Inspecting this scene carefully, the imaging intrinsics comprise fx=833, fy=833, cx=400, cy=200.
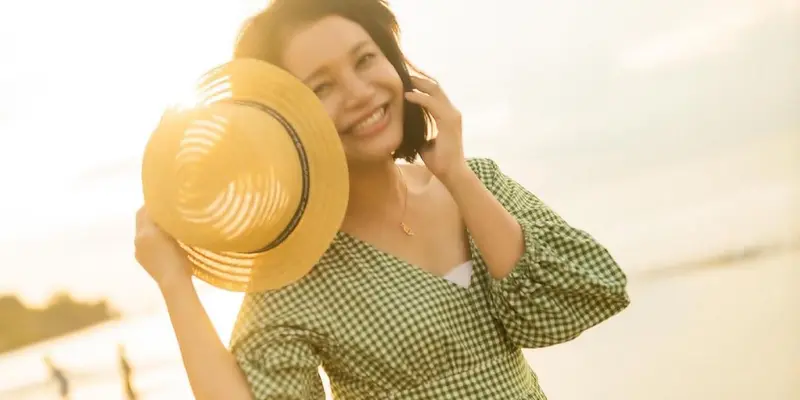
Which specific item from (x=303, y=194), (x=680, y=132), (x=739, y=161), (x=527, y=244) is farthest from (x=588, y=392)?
(x=680, y=132)

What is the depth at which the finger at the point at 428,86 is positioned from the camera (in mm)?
1183

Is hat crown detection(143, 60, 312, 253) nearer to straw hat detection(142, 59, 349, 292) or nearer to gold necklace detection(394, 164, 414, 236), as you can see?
straw hat detection(142, 59, 349, 292)

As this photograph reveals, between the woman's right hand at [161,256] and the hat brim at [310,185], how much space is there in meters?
0.03

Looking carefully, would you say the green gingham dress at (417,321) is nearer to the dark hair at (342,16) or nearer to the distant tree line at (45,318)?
the dark hair at (342,16)

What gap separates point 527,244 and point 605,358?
86.2 inches

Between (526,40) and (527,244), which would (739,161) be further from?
(527,244)

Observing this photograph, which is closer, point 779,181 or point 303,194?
point 303,194

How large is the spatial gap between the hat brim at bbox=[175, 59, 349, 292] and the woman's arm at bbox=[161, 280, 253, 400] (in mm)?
53

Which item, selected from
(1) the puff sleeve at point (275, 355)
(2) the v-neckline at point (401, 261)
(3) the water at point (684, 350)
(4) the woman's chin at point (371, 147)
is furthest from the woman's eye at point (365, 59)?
(3) the water at point (684, 350)

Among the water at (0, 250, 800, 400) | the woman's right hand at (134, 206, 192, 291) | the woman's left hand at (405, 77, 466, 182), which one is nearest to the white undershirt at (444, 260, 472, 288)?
the woman's left hand at (405, 77, 466, 182)

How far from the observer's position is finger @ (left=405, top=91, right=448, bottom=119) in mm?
1157

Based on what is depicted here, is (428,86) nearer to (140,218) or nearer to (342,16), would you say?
(342,16)

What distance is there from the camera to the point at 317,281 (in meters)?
1.14

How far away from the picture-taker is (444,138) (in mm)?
1154
